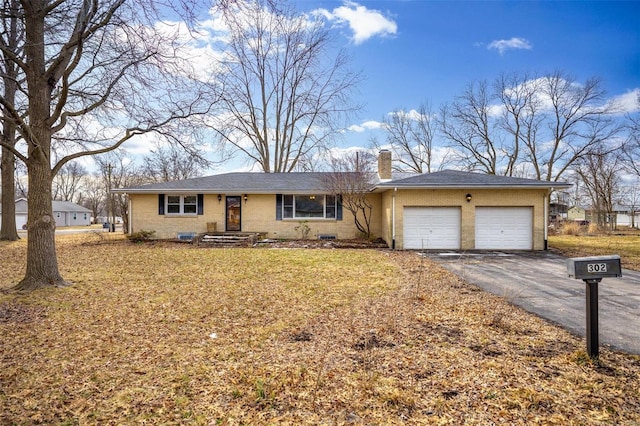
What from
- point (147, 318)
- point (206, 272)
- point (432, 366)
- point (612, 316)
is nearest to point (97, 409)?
point (147, 318)

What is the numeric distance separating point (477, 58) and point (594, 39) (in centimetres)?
572

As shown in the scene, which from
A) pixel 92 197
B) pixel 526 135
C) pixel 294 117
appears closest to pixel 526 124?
pixel 526 135

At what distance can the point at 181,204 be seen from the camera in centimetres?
1683

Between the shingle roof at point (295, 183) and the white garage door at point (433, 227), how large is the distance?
1.19 meters

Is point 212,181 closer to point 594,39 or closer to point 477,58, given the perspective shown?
point 477,58

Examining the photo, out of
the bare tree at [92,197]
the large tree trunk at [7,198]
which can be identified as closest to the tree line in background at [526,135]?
the large tree trunk at [7,198]

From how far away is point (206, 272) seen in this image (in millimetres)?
8625

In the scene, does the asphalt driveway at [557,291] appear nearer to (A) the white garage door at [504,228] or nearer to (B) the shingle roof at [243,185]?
(A) the white garage door at [504,228]

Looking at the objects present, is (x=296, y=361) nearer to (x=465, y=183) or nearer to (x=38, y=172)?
(x=38, y=172)

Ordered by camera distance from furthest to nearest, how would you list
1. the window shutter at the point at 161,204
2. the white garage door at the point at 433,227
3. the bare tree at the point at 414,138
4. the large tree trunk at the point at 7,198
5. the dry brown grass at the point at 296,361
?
the bare tree at the point at 414,138, the large tree trunk at the point at 7,198, the window shutter at the point at 161,204, the white garage door at the point at 433,227, the dry brown grass at the point at 296,361

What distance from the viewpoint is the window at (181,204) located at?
16.8m

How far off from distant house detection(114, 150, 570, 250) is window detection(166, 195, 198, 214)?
0.17ft

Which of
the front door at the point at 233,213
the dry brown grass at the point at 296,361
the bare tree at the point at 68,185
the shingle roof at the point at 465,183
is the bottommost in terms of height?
the dry brown grass at the point at 296,361

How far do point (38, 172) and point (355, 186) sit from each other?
11042 mm
